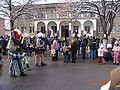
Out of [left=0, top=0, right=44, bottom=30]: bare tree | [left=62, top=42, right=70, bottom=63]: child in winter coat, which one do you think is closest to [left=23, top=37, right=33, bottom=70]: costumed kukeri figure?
[left=62, top=42, right=70, bottom=63]: child in winter coat

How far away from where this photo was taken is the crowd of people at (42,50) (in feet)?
45.0

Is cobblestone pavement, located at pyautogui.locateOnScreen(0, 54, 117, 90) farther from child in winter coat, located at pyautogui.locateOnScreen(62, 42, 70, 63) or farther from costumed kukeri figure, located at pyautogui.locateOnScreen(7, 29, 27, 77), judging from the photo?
child in winter coat, located at pyautogui.locateOnScreen(62, 42, 70, 63)

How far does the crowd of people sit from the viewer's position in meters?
13.7

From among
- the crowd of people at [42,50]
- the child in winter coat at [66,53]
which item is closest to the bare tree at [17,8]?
the crowd of people at [42,50]

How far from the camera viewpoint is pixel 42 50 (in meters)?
18.2

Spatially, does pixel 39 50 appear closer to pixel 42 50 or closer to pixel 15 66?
pixel 42 50

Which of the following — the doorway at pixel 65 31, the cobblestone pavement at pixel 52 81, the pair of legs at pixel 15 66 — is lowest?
the cobblestone pavement at pixel 52 81

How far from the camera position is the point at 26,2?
119 feet

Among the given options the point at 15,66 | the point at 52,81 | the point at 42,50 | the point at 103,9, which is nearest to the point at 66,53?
the point at 42,50

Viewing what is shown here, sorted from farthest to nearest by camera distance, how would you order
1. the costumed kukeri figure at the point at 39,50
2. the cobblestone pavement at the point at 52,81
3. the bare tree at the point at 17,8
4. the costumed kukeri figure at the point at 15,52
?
the bare tree at the point at 17,8, the costumed kukeri figure at the point at 39,50, the costumed kukeri figure at the point at 15,52, the cobblestone pavement at the point at 52,81

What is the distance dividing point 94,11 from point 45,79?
15738 mm

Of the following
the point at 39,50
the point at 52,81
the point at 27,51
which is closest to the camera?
the point at 52,81

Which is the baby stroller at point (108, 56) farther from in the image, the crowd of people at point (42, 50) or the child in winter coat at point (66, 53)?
the child in winter coat at point (66, 53)

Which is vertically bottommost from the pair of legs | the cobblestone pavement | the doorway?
the cobblestone pavement
